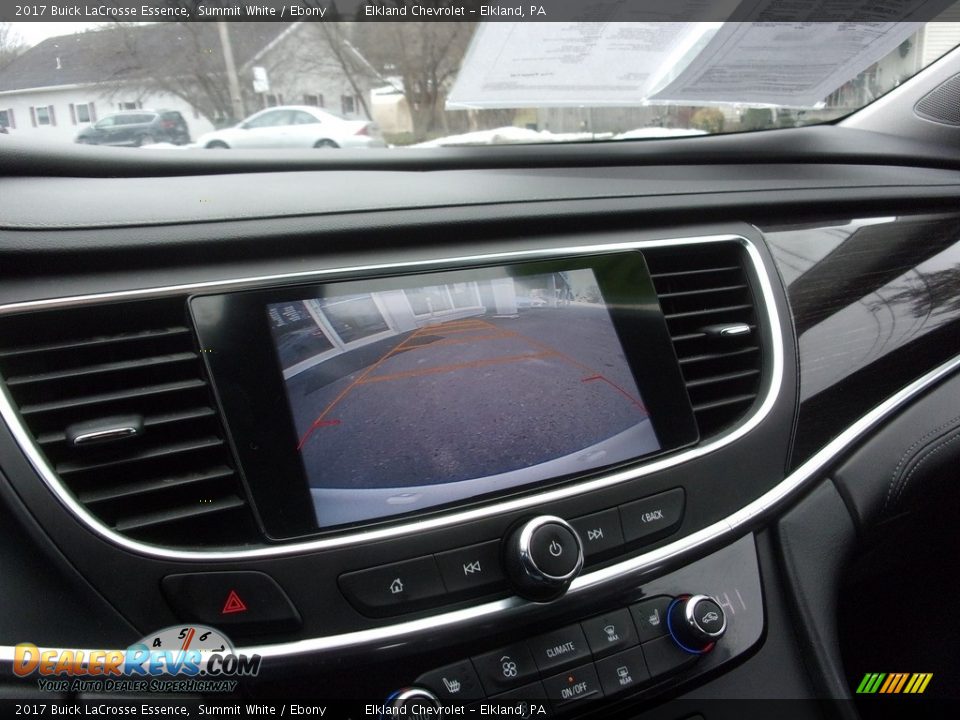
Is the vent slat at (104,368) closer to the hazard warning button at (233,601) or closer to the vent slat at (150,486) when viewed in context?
the vent slat at (150,486)

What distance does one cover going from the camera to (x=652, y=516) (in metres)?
1.40

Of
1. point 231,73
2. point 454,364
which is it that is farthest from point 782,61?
point 231,73

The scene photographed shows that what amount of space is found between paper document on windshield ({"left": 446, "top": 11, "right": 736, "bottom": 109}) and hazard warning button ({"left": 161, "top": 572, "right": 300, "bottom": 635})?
3.65 feet

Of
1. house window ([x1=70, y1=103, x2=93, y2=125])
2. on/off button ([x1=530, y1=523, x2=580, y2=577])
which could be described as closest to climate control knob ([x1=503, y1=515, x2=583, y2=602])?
on/off button ([x1=530, y1=523, x2=580, y2=577])

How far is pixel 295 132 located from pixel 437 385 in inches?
26.7

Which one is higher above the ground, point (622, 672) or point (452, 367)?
point (452, 367)

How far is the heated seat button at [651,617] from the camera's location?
1.36 metres

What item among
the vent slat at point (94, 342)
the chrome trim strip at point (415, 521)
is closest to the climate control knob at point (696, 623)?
the chrome trim strip at point (415, 521)

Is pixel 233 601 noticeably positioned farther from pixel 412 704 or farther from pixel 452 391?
pixel 452 391

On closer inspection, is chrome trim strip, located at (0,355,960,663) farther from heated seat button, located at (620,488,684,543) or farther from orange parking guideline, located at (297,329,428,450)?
orange parking guideline, located at (297,329,428,450)

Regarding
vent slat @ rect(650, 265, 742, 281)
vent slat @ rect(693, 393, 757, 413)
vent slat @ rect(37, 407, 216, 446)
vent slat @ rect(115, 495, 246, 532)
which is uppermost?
vent slat @ rect(650, 265, 742, 281)

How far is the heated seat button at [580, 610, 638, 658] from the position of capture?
132cm

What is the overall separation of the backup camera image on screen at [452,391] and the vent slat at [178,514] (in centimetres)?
13

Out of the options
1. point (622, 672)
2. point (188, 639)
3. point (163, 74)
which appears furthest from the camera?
point (163, 74)
